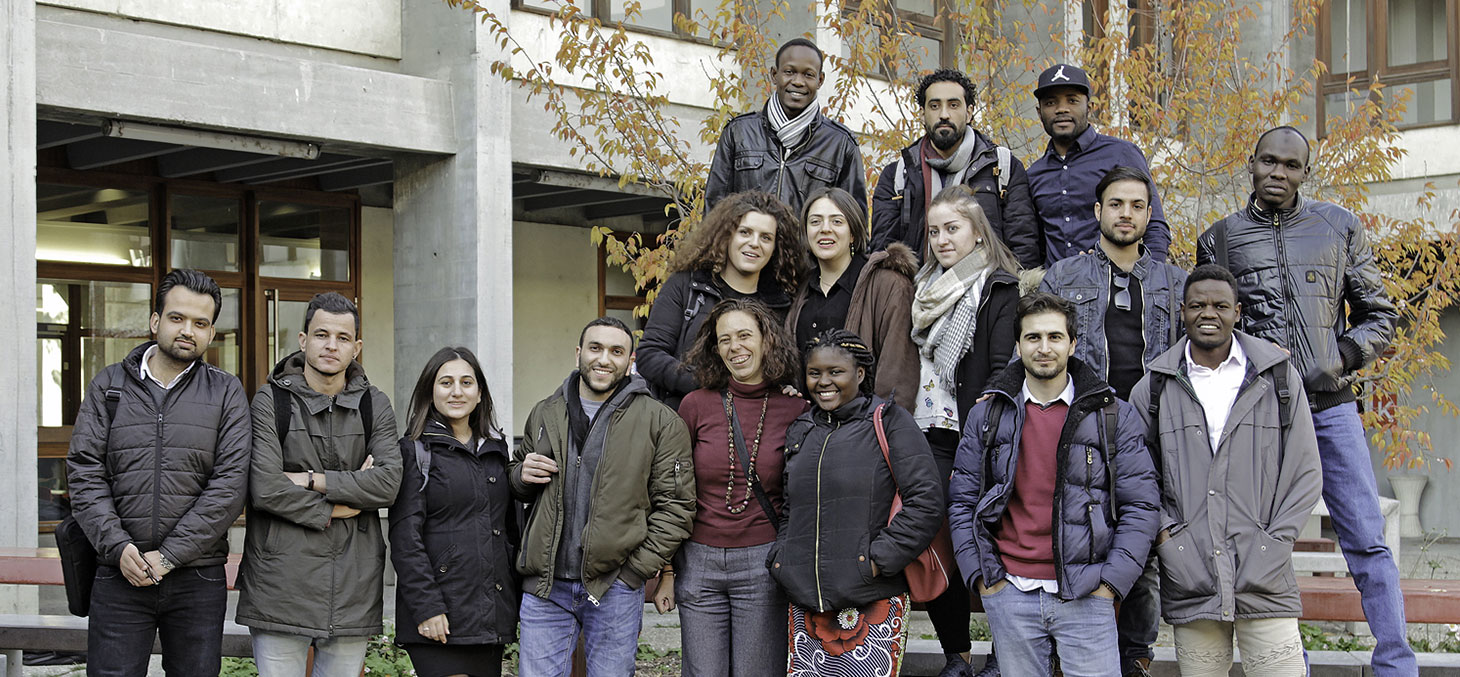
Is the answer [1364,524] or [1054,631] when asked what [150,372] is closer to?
[1054,631]

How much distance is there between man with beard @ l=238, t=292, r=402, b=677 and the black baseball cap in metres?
3.03

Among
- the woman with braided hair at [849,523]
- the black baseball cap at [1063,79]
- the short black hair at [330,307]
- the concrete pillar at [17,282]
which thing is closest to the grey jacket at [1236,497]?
the woman with braided hair at [849,523]

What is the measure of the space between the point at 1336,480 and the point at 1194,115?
5.28 m

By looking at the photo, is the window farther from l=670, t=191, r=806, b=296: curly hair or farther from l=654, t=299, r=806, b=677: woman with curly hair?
l=654, t=299, r=806, b=677: woman with curly hair

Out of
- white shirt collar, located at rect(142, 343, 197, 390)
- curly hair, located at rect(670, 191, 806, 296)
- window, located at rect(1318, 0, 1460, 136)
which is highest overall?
window, located at rect(1318, 0, 1460, 136)

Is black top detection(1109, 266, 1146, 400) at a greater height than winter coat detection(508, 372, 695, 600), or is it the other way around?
black top detection(1109, 266, 1146, 400)

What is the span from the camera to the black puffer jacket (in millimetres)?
5246

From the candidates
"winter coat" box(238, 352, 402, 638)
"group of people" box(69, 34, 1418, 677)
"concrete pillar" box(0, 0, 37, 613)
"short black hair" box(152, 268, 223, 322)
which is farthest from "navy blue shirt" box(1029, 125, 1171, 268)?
"concrete pillar" box(0, 0, 37, 613)

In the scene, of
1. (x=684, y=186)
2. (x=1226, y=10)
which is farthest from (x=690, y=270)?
(x=1226, y=10)

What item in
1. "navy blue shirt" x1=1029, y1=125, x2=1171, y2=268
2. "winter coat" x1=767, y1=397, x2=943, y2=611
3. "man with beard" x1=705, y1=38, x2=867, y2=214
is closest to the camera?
"winter coat" x1=767, y1=397, x2=943, y2=611

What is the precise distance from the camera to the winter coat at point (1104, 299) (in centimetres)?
518

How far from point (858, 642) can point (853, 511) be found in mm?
477

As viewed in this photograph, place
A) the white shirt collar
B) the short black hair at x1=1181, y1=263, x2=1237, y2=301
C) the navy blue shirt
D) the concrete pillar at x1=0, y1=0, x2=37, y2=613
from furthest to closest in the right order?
1. the concrete pillar at x1=0, y1=0, x2=37, y2=613
2. the navy blue shirt
3. the white shirt collar
4. the short black hair at x1=1181, y1=263, x2=1237, y2=301

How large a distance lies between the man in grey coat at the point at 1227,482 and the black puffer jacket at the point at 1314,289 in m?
0.31
